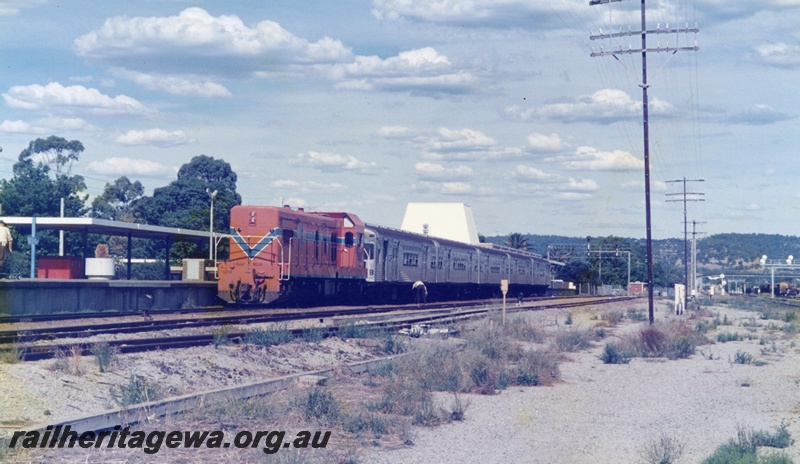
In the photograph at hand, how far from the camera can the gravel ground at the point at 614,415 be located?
10.7m

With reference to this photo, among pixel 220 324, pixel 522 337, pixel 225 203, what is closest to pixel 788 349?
pixel 522 337

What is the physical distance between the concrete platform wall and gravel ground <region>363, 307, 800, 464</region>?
15.0 metres

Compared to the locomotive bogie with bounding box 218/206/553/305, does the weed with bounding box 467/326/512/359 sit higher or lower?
lower

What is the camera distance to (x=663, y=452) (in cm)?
1027

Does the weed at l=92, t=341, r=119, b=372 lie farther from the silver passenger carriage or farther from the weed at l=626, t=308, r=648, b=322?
the weed at l=626, t=308, r=648, b=322

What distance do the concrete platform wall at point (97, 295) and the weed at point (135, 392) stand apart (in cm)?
1323

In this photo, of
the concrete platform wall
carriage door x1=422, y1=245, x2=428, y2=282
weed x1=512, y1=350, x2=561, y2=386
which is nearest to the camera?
weed x1=512, y1=350, x2=561, y2=386

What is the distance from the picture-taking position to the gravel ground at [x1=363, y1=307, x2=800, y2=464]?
10695 millimetres

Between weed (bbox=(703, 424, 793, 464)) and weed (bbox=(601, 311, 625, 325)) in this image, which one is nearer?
weed (bbox=(703, 424, 793, 464))

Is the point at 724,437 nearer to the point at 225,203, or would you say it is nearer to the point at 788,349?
the point at 788,349

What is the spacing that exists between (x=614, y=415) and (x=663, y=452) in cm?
348

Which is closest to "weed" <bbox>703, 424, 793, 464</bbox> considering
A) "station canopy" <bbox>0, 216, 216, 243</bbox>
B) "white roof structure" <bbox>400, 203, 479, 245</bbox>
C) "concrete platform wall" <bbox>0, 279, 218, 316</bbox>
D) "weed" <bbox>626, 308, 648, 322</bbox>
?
"concrete platform wall" <bbox>0, 279, 218, 316</bbox>

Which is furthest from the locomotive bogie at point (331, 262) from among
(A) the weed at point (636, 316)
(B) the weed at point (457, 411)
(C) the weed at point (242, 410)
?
(C) the weed at point (242, 410)

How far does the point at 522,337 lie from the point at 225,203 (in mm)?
52804
